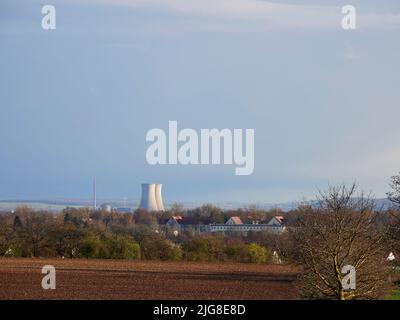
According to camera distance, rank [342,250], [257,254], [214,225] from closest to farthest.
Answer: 1. [342,250]
2. [257,254]
3. [214,225]

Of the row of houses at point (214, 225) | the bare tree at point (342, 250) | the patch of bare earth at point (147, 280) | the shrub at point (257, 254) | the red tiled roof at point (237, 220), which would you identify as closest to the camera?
the bare tree at point (342, 250)

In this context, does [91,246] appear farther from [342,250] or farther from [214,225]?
[342,250]

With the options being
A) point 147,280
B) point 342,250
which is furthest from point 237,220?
point 342,250

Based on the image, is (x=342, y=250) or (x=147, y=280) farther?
(x=147, y=280)

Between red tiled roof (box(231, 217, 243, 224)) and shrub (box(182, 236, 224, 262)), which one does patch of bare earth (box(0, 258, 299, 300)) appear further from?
red tiled roof (box(231, 217, 243, 224))

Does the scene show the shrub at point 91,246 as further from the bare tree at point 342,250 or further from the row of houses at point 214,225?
the bare tree at point 342,250

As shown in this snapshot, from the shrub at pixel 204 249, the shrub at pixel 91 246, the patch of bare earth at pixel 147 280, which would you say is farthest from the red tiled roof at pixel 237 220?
the shrub at pixel 91 246
